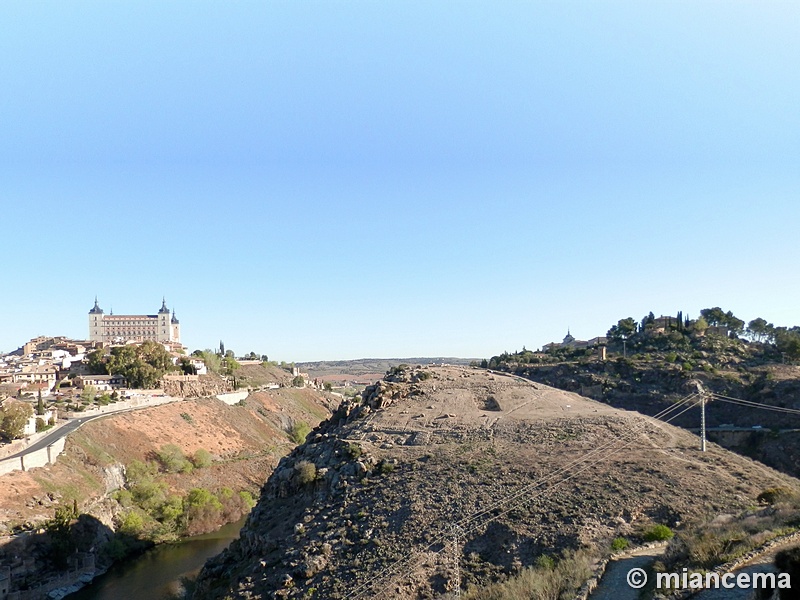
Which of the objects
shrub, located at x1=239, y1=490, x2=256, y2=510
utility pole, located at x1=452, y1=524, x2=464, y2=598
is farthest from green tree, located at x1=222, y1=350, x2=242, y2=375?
utility pole, located at x1=452, y1=524, x2=464, y2=598

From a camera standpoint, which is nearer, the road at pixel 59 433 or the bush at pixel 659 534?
the bush at pixel 659 534

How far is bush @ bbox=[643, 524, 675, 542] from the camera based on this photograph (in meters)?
15.6

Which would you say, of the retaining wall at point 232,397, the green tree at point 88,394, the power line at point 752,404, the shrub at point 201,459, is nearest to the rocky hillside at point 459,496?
the shrub at point 201,459

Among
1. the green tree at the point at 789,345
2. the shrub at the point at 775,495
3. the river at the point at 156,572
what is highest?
the green tree at the point at 789,345

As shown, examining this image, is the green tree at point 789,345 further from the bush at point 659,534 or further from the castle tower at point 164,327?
the castle tower at point 164,327

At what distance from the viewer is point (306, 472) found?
882 inches

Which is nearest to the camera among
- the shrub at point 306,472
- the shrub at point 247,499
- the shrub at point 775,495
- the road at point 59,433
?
the shrub at point 775,495

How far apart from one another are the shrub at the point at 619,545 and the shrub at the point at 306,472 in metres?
11.5

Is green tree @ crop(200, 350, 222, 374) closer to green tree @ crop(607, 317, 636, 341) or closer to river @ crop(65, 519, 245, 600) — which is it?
river @ crop(65, 519, 245, 600)

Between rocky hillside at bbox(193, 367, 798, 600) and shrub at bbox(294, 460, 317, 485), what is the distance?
6cm

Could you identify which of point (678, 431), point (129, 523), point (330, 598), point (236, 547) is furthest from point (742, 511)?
point (129, 523)

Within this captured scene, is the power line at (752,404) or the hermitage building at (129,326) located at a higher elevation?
the hermitage building at (129,326)

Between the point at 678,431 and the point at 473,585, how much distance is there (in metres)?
15.9

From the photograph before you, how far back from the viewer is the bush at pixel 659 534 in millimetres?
15561
